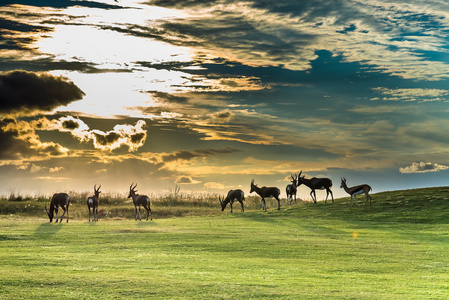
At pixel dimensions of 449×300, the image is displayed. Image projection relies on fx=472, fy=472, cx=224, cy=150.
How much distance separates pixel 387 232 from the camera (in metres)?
28.8

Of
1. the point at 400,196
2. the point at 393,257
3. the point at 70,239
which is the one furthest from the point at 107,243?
the point at 400,196

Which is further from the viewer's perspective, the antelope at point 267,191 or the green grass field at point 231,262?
the antelope at point 267,191

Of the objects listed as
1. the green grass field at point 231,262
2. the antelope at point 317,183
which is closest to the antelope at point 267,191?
the antelope at point 317,183

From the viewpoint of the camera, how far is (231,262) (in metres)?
17.0

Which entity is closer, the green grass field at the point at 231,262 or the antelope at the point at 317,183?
the green grass field at the point at 231,262

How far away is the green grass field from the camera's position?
1180cm

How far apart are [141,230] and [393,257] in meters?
15.4

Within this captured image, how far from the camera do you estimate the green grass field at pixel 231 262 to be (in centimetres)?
1180

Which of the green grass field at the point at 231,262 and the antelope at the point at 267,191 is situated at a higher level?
the antelope at the point at 267,191

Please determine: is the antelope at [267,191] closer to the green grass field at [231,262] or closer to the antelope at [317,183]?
the antelope at [317,183]


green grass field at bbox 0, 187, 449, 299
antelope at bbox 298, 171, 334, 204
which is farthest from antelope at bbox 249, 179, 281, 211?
green grass field at bbox 0, 187, 449, 299

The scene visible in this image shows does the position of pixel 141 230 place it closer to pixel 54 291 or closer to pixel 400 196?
pixel 54 291

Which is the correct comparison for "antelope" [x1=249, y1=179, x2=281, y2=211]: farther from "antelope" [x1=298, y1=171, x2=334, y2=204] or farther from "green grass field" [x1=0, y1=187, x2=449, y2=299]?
"green grass field" [x1=0, y1=187, x2=449, y2=299]

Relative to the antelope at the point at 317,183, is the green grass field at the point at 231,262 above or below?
below
